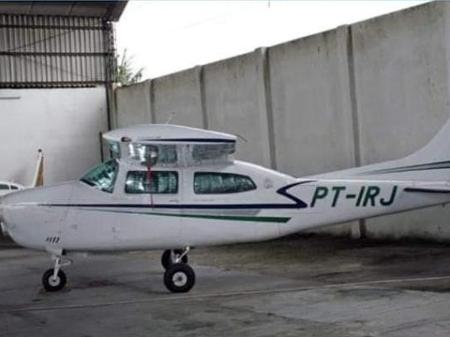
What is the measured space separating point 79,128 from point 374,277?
1702cm

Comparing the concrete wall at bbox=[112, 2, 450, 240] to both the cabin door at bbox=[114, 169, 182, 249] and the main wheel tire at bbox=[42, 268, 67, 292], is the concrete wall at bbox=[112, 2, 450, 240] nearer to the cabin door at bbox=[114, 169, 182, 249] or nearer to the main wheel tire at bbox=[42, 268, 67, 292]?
the cabin door at bbox=[114, 169, 182, 249]

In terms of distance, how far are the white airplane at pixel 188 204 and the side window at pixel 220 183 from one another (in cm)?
1

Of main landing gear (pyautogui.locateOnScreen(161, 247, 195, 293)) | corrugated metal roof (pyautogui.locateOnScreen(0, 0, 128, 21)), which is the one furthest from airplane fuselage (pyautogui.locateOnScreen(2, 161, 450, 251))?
corrugated metal roof (pyautogui.locateOnScreen(0, 0, 128, 21))

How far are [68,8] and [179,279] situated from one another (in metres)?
17.3

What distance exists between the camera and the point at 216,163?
1148cm

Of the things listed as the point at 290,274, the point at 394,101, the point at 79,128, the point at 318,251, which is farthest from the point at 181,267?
the point at 79,128

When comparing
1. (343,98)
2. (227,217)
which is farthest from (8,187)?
(227,217)

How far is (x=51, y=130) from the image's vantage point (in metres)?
26.7

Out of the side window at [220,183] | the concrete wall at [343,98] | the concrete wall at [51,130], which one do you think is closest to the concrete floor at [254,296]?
the side window at [220,183]

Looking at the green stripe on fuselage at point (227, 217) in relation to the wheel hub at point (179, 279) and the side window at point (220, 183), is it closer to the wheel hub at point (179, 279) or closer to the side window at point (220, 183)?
the side window at point (220, 183)

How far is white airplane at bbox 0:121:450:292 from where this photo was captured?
11.3 metres

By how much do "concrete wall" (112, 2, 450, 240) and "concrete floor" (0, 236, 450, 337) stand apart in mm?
1994

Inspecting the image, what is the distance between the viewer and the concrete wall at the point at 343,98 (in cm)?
1526

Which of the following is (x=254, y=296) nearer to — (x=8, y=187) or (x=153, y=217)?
(x=153, y=217)
